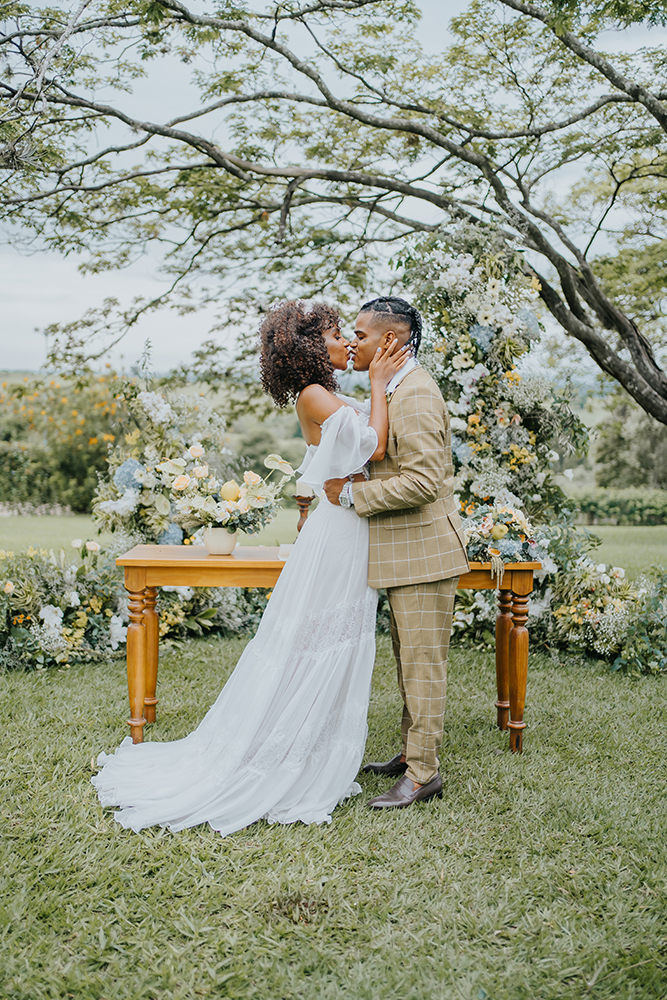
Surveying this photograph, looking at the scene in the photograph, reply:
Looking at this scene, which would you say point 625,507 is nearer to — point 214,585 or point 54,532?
point 54,532

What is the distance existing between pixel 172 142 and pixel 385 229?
2875mm

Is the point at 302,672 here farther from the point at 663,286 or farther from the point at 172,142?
the point at 663,286

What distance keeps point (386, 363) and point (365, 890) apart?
2.04 m

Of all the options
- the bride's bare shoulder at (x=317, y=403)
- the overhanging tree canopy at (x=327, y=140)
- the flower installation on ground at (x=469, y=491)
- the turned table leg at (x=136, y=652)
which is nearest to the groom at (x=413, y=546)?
the bride's bare shoulder at (x=317, y=403)

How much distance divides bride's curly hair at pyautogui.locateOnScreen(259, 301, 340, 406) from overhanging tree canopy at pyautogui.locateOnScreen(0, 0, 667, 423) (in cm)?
407

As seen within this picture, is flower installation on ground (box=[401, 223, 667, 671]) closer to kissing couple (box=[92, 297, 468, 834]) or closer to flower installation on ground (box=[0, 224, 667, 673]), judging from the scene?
flower installation on ground (box=[0, 224, 667, 673])

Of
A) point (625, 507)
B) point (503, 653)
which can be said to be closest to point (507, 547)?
point (503, 653)

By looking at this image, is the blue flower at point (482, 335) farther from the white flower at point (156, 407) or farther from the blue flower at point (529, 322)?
the white flower at point (156, 407)

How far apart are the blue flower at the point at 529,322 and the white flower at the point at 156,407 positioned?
2791 millimetres

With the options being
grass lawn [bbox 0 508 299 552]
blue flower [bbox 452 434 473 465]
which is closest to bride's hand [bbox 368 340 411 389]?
blue flower [bbox 452 434 473 465]

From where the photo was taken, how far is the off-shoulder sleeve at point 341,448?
314 cm

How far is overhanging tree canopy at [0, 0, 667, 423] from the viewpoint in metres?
7.11

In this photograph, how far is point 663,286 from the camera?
9.58 meters

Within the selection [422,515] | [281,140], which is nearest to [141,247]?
[281,140]
